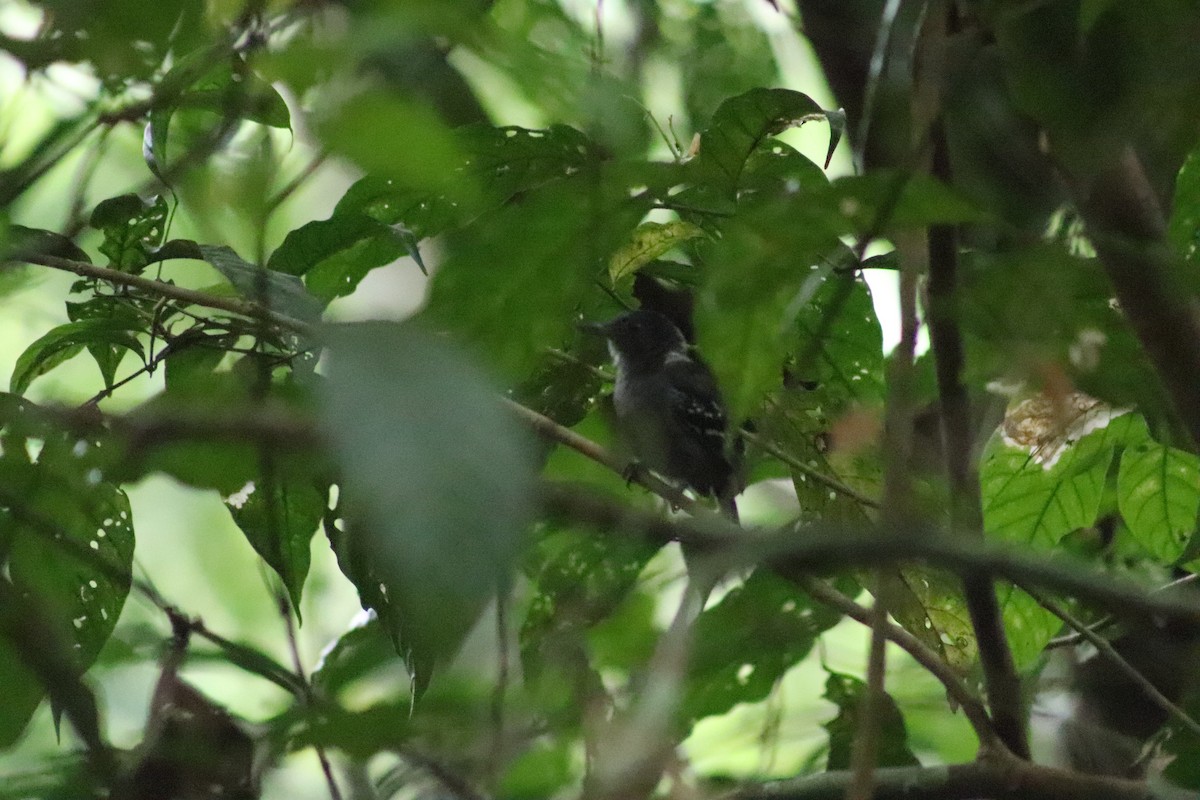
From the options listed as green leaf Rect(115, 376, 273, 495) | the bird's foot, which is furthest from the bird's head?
green leaf Rect(115, 376, 273, 495)

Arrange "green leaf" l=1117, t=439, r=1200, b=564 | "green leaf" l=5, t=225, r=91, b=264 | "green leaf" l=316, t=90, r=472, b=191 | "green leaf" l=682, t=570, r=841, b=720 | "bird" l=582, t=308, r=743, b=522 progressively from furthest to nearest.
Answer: "bird" l=582, t=308, r=743, b=522 → "green leaf" l=1117, t=439, r=1200, b=564 → "green leaf" l=682, t=570, r=841, b=720 → "green leaf" l=5, t=225, r=91, b=264 → "green leaf" l=316, t=90, r=472, b=191

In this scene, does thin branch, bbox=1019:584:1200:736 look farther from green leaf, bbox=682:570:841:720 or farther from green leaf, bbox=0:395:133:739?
green leaf, bbox=0:395:133:739

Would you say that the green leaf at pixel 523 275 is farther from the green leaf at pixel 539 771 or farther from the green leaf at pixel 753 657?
the green leaf at pixel 753 657

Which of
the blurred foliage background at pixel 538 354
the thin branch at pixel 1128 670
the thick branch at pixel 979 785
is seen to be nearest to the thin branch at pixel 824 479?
the blurred foliage background at pixel 538 354

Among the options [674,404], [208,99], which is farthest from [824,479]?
[674,404]

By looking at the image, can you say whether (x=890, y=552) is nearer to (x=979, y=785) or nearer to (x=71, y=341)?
(x=979, y=785)

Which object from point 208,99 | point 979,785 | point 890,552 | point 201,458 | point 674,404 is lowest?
point 979,785

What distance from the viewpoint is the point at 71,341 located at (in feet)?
5.35

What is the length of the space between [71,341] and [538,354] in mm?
878

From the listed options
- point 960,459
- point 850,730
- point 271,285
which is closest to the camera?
point 271,285

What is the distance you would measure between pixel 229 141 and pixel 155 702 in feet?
1.76

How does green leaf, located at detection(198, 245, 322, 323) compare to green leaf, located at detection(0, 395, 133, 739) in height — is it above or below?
above

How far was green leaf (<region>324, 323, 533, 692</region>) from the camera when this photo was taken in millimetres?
512

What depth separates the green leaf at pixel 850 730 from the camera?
197 cm
